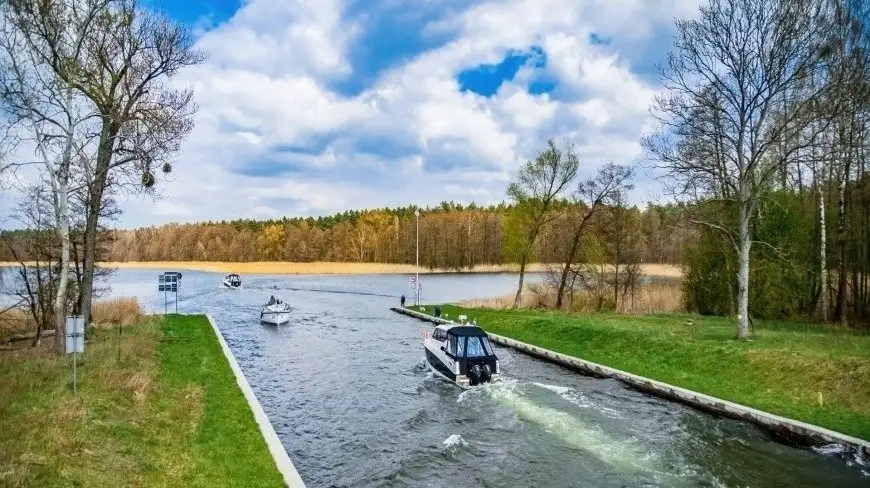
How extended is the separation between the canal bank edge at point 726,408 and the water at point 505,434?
398 millimetres

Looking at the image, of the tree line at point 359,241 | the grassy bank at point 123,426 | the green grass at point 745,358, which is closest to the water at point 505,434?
the green grass at point 745,358

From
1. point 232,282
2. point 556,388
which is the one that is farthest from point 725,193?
point 232,282

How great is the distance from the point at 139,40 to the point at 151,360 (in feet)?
42.4

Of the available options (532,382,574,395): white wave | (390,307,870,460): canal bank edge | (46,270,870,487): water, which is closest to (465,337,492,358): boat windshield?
(46,270,870,487): water

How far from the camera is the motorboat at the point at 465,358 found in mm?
23406

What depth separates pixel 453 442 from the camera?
16656 mm

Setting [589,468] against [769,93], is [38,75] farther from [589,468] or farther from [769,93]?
[769,93]

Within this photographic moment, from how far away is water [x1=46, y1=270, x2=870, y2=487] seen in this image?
1393 cm

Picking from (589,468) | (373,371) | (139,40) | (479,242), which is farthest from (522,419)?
(479,242)

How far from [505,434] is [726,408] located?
7402mm

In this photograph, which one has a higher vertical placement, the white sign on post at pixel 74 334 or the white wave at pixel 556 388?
the white sign on post at pixel 74 334

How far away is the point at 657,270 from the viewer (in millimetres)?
98250

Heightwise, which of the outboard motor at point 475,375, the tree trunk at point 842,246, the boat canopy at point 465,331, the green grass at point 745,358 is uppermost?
the tree trunk at point 842,246

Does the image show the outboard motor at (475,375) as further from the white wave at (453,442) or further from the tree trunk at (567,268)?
the tree trunk at (567,268)
